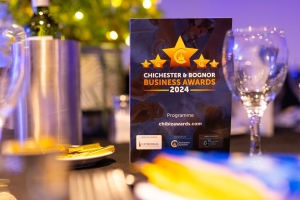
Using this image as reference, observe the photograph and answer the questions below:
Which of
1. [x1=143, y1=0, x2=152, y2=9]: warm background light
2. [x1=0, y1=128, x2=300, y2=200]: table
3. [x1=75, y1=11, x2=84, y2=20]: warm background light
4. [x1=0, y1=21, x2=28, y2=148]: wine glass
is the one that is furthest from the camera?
[x1=143, y1=0, x2=152, y2=9]: warm background light

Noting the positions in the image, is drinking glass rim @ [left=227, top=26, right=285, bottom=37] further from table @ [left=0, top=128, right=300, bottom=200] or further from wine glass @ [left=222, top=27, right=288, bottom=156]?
table @ [left=0, top=128, right=300, bottom=200]

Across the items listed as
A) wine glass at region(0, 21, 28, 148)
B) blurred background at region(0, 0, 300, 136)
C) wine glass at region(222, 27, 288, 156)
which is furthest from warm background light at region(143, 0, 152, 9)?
wine glass at region(0, 21, 28, 148)

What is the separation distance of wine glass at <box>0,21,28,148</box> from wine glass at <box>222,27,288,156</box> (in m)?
0.31

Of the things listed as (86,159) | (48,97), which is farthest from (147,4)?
(86,159)

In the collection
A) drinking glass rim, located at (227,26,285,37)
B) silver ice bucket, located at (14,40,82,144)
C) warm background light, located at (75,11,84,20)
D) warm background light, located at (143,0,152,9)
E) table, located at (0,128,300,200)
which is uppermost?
warm background light, located at (143,0,152,9)

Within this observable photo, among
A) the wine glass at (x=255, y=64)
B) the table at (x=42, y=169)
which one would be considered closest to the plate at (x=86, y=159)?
the table at (x=42, y=169)

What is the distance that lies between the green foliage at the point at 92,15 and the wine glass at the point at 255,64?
2.45 ft

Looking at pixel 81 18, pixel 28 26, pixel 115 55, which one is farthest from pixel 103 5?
pixel 28 26

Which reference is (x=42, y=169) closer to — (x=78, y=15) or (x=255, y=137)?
(x=255, y=137)

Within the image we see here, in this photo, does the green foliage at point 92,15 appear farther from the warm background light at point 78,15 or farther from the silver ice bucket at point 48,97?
the silver ice bucket at point 48,97

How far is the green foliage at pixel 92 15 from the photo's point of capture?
4.13 feet

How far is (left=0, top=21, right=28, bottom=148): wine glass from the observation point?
52 cm

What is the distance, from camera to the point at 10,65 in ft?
1.72

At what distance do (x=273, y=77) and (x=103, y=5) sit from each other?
933 mm
